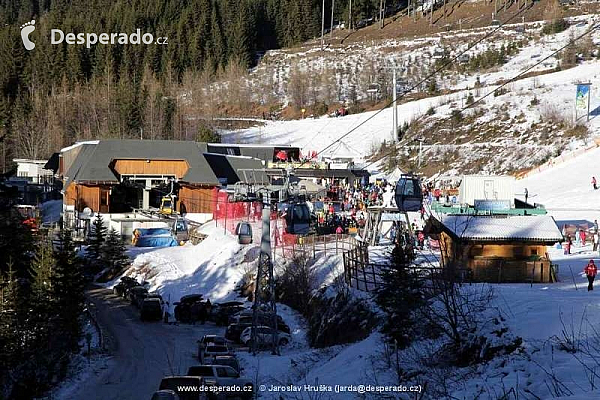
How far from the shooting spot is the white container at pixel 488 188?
3344cm

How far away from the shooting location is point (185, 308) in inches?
1271

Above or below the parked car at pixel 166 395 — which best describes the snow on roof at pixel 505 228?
above

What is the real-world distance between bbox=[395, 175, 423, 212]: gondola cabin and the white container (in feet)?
21.4

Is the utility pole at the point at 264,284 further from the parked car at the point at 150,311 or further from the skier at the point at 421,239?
the skier at the point at 421,239

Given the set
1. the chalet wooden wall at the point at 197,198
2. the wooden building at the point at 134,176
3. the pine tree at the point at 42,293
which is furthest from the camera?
the chalet wooden wall at the point at 197,198

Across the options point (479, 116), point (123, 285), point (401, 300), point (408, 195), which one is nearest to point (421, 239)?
point (408, 195)

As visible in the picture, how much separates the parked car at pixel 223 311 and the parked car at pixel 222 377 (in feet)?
39.8

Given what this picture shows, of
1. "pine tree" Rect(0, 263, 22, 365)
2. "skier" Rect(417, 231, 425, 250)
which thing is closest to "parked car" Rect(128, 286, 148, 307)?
"skier" Rect(417, 231, 425, 250)

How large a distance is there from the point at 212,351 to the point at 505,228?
9487mm

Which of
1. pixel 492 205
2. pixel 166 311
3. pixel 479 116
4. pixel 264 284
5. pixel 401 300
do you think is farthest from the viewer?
pixel 479 116

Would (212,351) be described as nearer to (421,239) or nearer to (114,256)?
(421,239)

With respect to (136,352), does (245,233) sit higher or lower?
higher

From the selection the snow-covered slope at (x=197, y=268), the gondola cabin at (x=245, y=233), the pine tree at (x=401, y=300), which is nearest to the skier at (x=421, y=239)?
the snow-covered slope at (x=197, y=268)

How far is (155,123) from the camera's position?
90.4m
